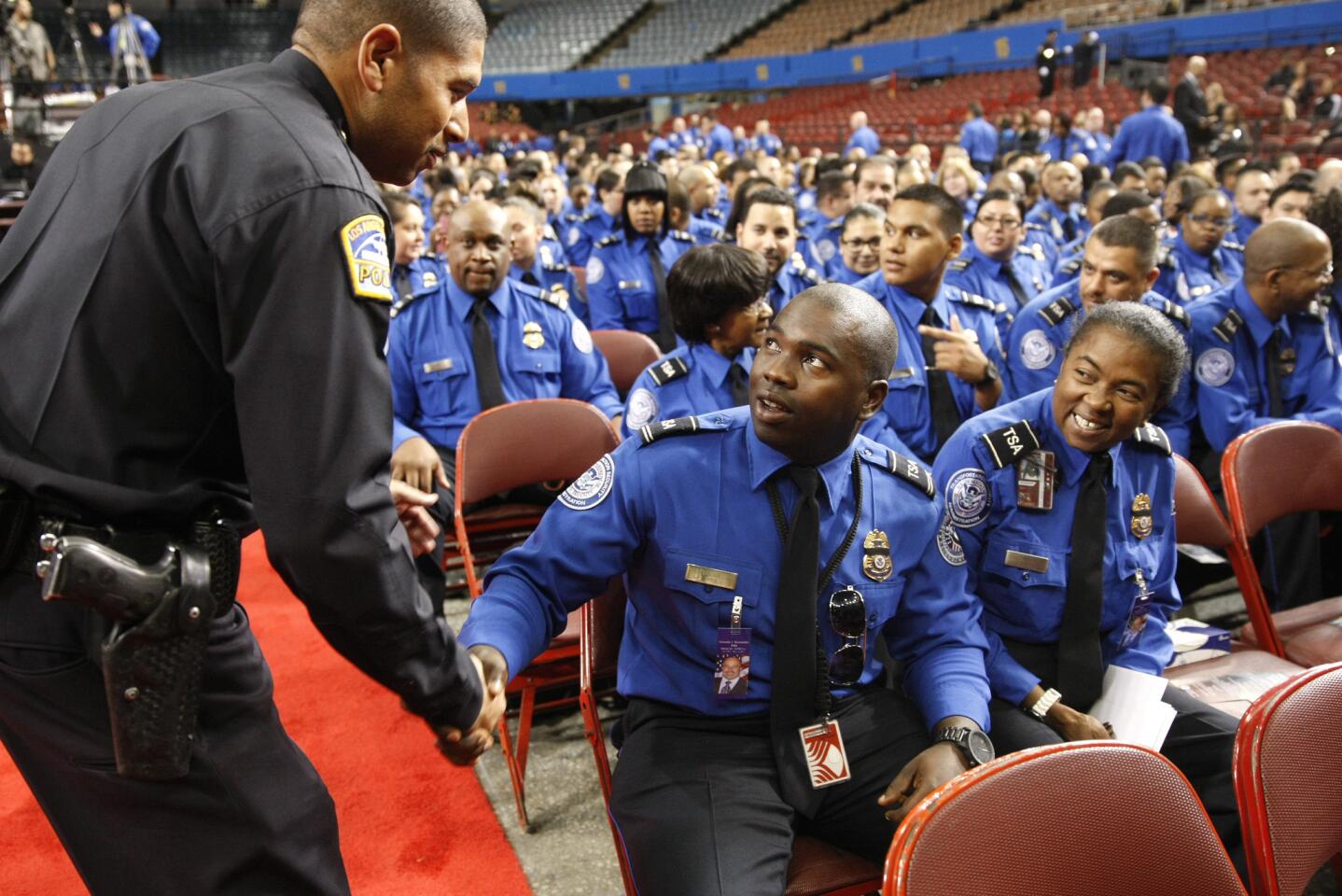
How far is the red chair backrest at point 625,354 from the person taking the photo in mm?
4168

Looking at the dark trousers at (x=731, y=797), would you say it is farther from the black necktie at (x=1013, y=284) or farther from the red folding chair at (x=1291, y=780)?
the black necktie at (x=1013, y=284)

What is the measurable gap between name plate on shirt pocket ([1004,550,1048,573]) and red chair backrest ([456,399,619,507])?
4.06ft

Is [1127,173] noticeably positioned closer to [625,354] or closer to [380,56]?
[625,354]

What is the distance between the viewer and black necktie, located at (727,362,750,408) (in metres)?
2.95

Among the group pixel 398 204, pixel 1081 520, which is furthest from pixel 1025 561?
pixel 398 204

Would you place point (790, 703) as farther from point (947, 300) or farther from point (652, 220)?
point (652, 220)

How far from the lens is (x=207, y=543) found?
121cm

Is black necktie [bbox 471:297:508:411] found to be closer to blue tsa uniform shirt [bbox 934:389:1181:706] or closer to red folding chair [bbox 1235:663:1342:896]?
blue tsa uniform shirt [bbox 934:389:1181:706]

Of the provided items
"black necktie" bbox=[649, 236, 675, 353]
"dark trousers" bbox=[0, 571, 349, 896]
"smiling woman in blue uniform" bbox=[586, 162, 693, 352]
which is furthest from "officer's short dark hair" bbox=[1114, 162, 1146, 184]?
"dark trousers" bbox=[0, 571, 349, 896]

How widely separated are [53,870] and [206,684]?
1456 millimetres

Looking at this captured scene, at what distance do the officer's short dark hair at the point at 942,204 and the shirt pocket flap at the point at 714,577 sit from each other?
83.8 inches

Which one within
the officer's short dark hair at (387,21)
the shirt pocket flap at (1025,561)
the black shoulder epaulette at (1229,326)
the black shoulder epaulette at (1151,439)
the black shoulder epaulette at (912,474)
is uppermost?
the officer's short dark hair at (387,21)

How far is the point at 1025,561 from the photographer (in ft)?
6.72

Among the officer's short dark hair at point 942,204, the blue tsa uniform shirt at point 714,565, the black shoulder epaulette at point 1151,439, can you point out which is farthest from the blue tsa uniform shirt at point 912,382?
the blue tsa uniform shirt at point 714,565
